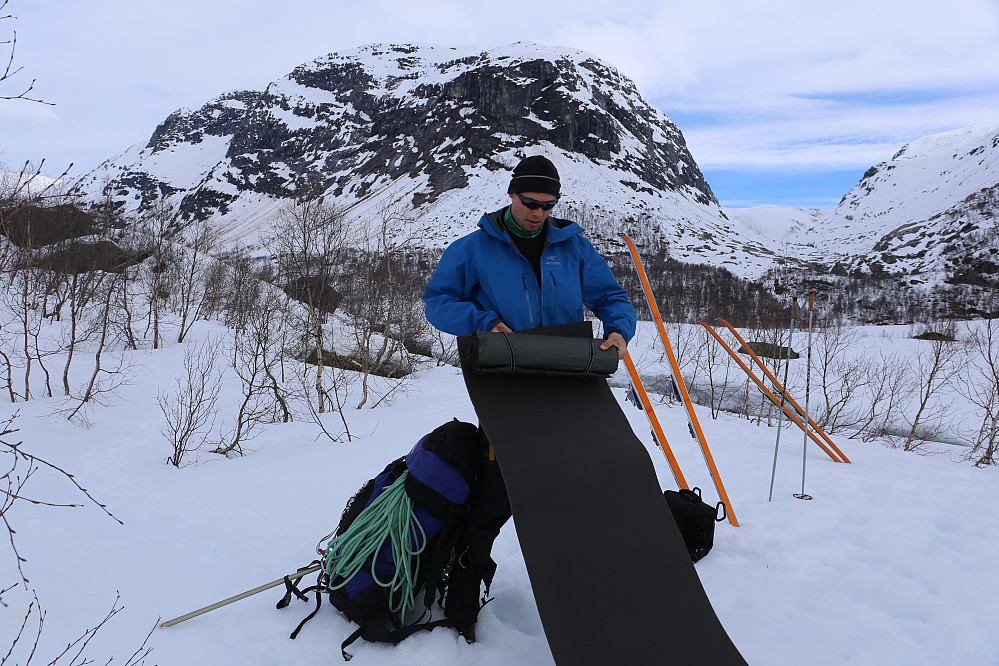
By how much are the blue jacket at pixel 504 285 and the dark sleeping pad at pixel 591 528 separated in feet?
0.33

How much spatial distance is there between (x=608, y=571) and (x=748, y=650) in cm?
68

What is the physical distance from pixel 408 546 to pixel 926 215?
140 meters

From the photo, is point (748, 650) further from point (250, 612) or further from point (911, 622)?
point (250, 612)

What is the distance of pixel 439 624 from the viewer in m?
1.88

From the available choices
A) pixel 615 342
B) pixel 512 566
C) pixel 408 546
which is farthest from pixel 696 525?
pixel 408 546

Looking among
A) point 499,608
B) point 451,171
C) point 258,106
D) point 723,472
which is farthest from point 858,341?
point 258,106

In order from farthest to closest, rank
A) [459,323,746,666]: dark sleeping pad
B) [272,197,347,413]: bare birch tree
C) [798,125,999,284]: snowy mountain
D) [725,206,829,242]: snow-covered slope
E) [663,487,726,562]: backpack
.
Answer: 1. [725,206,829,242]: snow-covered slope
2. [798,125,999,284]: snowy mountain
3. [272,197,347,413]: bare birch tree
4. [663,487,726,562]: backpack
5. [459,323,746,666]: dark sleeping pad

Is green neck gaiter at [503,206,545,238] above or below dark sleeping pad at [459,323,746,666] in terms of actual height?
above

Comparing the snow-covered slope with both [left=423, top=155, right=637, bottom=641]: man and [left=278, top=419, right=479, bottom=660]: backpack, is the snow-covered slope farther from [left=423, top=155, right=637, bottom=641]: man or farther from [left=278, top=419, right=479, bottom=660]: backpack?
[left=278, top=419, right=479, bottom=660]: backpack

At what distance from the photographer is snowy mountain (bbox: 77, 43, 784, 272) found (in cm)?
7100

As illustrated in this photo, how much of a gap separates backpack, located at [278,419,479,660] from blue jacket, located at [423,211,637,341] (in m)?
0.46

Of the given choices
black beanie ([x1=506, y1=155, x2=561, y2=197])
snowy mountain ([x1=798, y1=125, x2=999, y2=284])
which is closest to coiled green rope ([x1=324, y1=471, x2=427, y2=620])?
black beanie ([x1=506, y1=155, x2=561, y2=197])

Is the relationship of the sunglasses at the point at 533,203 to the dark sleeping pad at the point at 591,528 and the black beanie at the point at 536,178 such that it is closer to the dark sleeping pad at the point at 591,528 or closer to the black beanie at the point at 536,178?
the black beanie at the point at 536,178

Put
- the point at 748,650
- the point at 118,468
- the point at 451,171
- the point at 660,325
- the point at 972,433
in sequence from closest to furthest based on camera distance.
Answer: the point at 748,650 → the point at 660,325 → the point at 118,468 → the point at 972,433 → the point at 451,171
